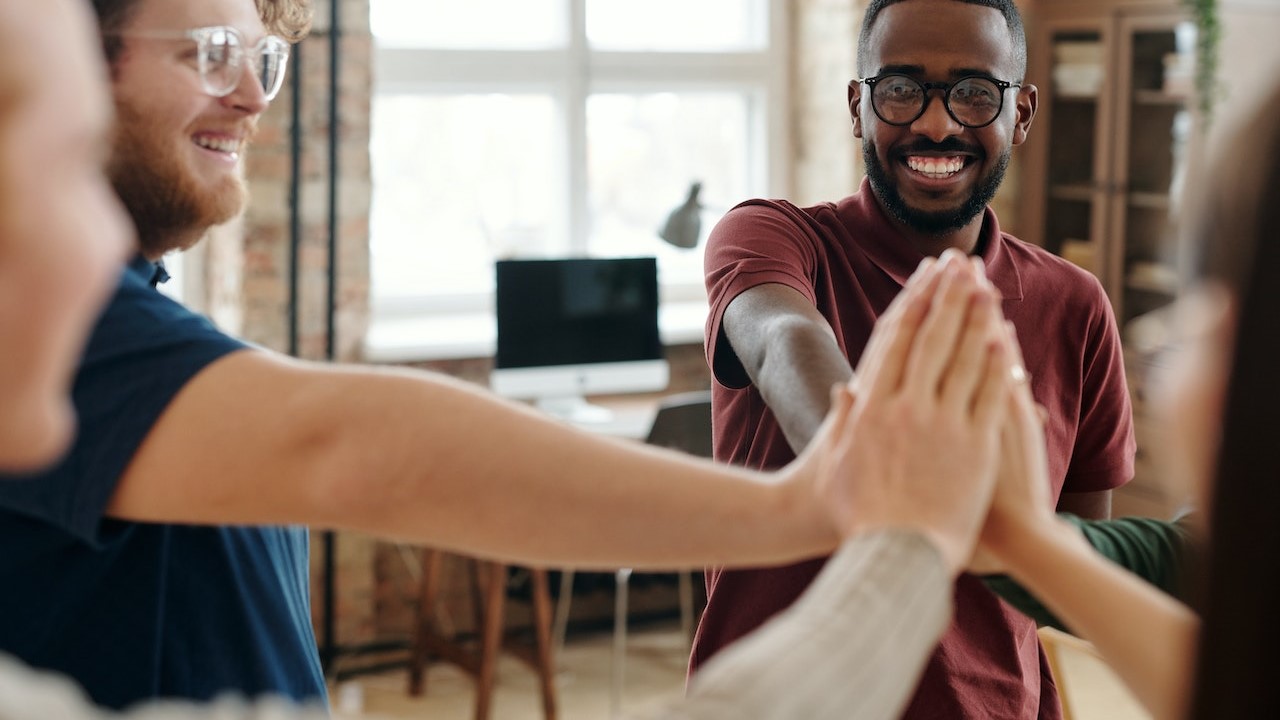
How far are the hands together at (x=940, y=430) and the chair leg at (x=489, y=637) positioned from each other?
3.12 meters

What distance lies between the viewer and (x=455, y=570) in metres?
4.97

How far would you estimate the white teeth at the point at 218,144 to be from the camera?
4.24 ft

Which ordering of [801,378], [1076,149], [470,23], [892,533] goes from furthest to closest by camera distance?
[1076,149] < [470,23] < [801,378] < [892,533]

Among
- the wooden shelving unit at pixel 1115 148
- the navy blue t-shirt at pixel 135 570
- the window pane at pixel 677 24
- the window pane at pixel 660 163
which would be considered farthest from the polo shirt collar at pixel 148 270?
the wooden shelving unit at pixel 1115 148

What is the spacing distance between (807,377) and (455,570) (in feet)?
12.3

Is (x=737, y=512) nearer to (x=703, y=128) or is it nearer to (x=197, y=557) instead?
(x=197, y=557)

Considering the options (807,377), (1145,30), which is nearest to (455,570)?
(1145,30)

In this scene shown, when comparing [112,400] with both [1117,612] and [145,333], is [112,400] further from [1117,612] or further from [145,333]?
[1117,612]

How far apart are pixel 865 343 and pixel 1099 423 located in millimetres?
331

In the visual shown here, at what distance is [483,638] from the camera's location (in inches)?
165

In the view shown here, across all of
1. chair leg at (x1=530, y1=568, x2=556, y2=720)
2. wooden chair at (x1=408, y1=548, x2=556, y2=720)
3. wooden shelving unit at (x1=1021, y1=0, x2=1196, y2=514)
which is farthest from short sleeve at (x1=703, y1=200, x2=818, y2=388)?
wooden shelving unit at (x1=1021, y1=0, x2=1196, y2=514)

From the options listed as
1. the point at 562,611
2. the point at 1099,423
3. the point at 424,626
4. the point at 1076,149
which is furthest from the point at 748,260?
the point at 1076,149

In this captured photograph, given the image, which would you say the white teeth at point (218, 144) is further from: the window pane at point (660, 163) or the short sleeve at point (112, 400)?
the window pane at point (660, 163)

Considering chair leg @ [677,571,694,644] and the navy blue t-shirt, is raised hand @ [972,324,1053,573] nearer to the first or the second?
the navy blue t-shirt
